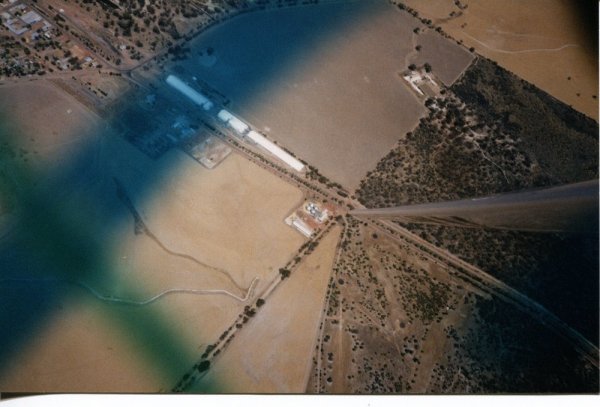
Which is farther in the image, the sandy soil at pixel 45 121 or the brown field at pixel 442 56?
the brown field at pixel 442 56

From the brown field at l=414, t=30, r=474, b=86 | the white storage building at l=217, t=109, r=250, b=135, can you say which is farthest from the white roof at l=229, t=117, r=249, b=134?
the brown field at l=414, t=30, r=474, b=86

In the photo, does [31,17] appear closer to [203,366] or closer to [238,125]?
[238,125]

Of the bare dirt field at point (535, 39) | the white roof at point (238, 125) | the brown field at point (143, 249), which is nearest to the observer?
the brown field at point (143, 249)

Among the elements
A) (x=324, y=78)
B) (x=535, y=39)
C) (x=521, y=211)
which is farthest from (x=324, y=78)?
(x=535, y=39)

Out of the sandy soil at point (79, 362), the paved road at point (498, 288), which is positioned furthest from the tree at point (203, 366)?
the paved road at point (498, 288)

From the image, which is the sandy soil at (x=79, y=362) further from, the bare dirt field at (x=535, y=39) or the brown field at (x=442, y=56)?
the bare dirt field at (x=535, y=39)

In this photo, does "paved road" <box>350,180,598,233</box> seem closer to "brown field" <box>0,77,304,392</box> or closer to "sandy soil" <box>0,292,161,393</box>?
"brown field" <box>0,77,304,392</box>
